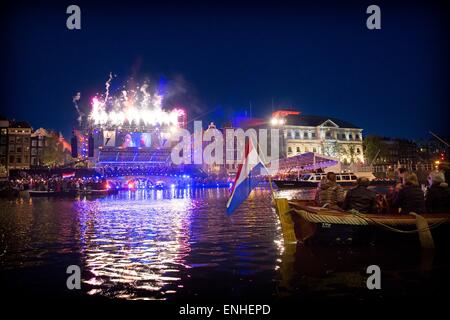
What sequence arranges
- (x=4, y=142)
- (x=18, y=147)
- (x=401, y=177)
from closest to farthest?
1. (x=401, y=177)
2. (x=4, y=142)
3. (x=18, y=147)

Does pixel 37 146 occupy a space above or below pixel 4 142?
below

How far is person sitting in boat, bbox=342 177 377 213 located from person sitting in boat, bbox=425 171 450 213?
6.66ft

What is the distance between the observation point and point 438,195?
44.4ft

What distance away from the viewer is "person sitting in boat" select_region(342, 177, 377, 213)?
13.1 metres

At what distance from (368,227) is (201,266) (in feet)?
17.4

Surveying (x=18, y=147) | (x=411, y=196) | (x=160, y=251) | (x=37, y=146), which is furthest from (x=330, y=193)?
(x=37, y=146)

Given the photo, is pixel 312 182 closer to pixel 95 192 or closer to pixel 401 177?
pixel 95 192

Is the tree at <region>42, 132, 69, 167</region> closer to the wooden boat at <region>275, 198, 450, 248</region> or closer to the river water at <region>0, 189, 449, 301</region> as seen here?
the river water at <region>0, 189, 449, 301</region>

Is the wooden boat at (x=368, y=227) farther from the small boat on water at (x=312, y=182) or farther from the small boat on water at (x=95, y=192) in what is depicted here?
the small boat on water at (x=312, y=182)

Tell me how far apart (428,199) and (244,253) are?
6.47 metres

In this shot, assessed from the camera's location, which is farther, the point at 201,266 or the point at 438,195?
the point at 438,195

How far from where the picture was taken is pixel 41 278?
1007 centimetres

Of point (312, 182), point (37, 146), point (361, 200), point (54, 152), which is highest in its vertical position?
point (37, 146)
